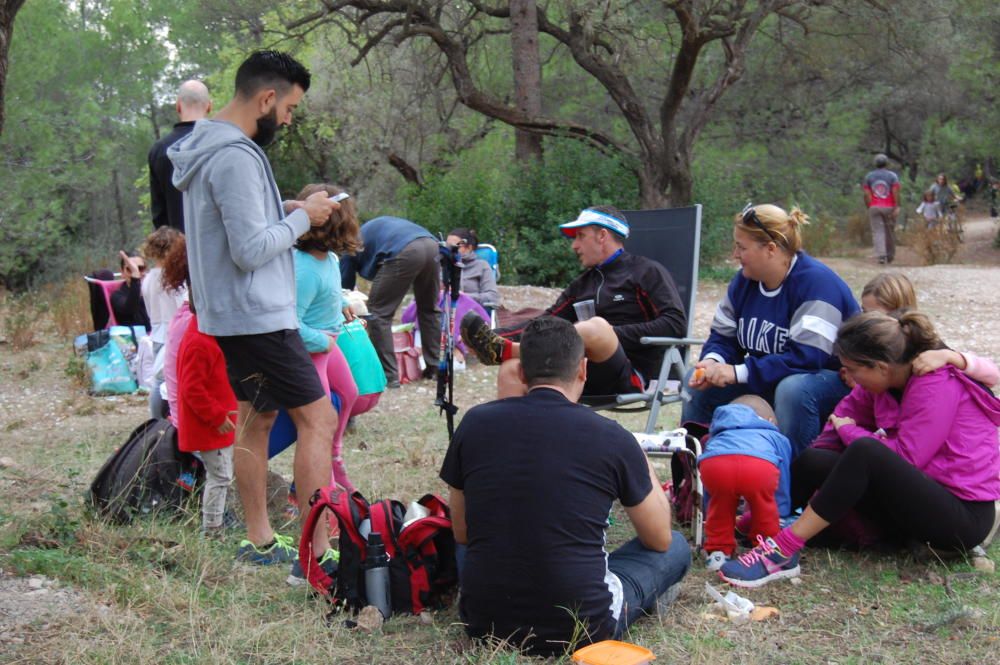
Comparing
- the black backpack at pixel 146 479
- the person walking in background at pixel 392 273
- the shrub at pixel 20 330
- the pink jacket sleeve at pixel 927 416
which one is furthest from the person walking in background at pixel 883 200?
the black backpack at pixel 146 479

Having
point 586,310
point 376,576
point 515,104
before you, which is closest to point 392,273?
point 586,310

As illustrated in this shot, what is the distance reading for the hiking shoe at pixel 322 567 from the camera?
3.32 metres

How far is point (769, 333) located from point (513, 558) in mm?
1970

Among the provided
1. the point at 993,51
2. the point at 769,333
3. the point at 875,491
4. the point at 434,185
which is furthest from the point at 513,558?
the point at 993,51

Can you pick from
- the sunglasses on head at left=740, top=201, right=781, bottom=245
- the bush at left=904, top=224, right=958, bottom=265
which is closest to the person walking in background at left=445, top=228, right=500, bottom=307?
the sunglasses on head at left=740, top=201, right=781, bottom=245

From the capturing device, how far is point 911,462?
334 centimetres

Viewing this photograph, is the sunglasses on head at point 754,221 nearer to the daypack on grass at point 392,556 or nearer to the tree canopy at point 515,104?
the daypack on grass at point 392,556

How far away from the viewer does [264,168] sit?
3.32 meters

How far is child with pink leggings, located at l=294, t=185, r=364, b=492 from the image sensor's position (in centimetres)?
398

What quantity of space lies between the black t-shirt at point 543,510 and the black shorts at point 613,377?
193 centimetres

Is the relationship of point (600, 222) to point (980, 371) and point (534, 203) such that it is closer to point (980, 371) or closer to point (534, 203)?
point (980, 371)

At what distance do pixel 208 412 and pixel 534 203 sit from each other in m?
9.85

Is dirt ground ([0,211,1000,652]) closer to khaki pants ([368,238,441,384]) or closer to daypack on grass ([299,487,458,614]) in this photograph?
khaki pants ([368,238,441,384])

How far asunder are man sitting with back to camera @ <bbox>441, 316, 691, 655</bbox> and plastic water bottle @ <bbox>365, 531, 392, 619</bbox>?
36 cm
